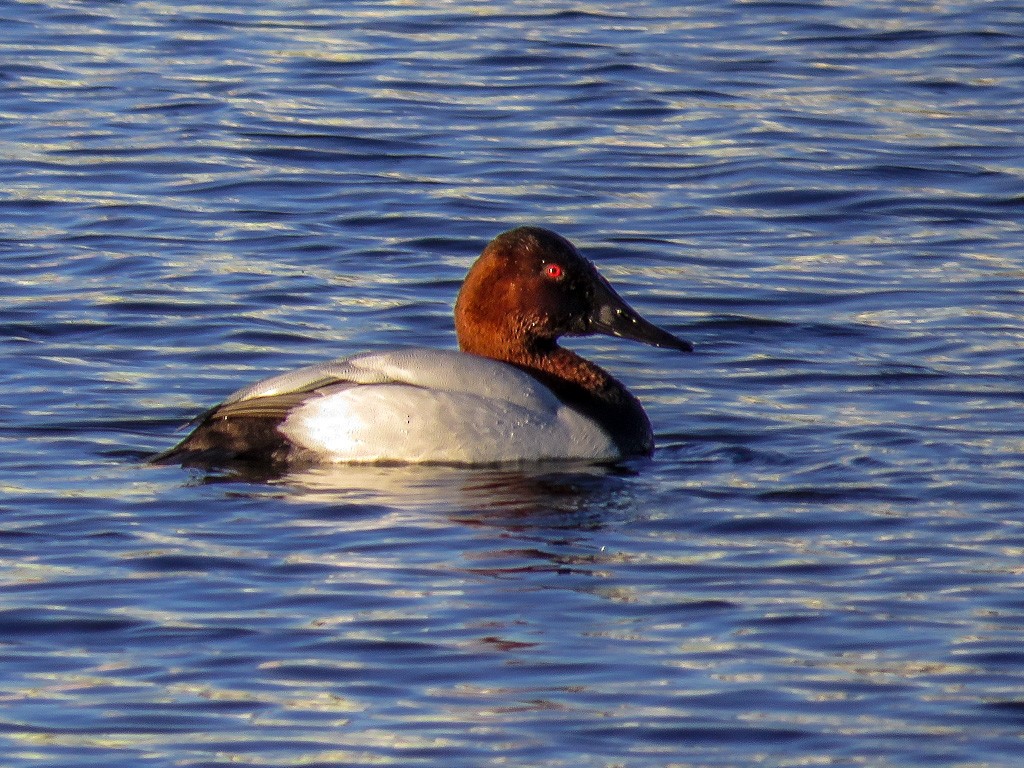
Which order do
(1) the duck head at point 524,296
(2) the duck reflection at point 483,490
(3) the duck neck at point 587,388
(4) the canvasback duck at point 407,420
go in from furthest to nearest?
(1) the duck head at point 524,296 < (3) the duck neck at point 587,388 < (4) the canvasback duck at point 407,420 < (2) the duck reflection at point 483,490

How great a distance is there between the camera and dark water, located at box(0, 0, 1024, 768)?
17.3 feet

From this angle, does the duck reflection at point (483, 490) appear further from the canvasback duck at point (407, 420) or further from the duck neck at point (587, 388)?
the duck neck at point (587, 388)

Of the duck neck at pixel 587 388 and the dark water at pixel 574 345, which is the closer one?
the dark water at pixel 574 345

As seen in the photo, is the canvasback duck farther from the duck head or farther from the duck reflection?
the duck head

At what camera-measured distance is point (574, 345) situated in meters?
9.84

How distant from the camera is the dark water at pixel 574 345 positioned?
5258 millimetres

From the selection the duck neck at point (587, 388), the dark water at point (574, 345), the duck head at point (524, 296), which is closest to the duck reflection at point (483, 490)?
the dark water at point (574, 345)

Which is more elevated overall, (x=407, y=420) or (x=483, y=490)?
(x=407, y=420)

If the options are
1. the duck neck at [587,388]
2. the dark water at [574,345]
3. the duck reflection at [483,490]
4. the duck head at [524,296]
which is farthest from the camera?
the duck head at [524,296]

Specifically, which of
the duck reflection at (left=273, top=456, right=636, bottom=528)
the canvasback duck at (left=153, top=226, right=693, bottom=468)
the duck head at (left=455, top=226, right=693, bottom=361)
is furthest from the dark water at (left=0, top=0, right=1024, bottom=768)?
the duck head at (left=455, top=226, right=693, bottom=361)

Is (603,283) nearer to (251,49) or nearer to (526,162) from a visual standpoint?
(526,162)

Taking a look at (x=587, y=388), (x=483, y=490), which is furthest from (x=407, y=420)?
(x=587, y=388)

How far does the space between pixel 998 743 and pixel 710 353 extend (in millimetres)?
4595

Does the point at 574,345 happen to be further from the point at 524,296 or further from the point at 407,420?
the point at 407,420
